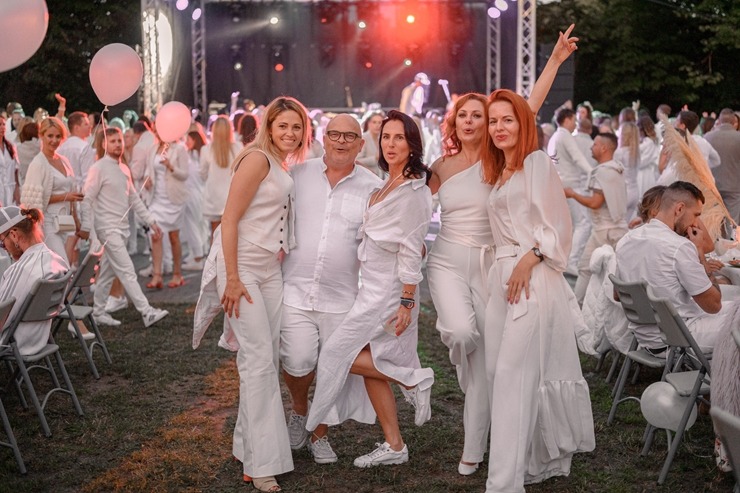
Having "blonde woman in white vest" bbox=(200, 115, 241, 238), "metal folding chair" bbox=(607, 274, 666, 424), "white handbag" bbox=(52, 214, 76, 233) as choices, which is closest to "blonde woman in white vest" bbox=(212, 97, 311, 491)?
"metal folding chair" bbox=(607, 274, 666, 424)

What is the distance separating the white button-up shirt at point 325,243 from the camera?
15.0 feet

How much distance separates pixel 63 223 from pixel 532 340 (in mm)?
4568

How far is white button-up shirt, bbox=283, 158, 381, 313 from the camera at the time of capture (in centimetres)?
457

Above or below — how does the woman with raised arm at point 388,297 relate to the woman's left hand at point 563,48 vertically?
below

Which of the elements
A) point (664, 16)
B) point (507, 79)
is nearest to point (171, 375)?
point (507, 79)

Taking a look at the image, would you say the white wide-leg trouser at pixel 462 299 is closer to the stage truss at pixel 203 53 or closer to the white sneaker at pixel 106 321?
the white sneaker at pixel 106 321

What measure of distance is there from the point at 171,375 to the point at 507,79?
1886 cm

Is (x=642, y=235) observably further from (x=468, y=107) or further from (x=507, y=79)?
(x=507, y=79)

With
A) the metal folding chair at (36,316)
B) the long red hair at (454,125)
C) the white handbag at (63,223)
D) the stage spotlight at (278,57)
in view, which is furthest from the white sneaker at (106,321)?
the stage spotlight at (278,57)

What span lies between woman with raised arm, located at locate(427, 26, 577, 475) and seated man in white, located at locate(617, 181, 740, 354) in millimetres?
1161

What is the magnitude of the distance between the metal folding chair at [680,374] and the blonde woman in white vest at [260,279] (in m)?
1.87

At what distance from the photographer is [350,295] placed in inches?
183

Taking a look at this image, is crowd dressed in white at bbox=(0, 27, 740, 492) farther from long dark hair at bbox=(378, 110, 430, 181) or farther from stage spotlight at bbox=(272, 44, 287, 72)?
stage spotlight at bbox=(272, 44, 287, 72)

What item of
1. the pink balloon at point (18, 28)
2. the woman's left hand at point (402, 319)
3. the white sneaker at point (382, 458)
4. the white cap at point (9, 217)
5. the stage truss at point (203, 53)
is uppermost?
the stage truss at point (203, 53)
